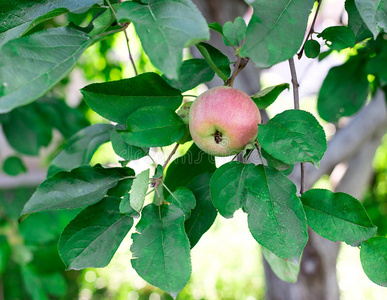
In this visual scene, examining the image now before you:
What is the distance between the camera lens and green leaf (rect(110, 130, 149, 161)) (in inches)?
21.8

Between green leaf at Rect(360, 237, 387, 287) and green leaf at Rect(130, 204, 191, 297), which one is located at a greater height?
green leaf at Rect(130, 204, 191, 297)

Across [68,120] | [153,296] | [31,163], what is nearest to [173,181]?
[68,120]

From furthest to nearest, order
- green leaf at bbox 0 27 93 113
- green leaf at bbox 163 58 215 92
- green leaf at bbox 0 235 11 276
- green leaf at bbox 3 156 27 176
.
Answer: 1. green leaf at bbox 3 156 27 176
2. green leaf at bbox 0 235 11 276
3. green leaf at bbox 163 58 215 92
4. green leaf at bbox 0 27 93 113

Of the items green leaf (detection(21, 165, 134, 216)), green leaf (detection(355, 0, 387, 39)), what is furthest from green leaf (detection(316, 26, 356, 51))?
green leaf (detection(21, 165, 134, 216))

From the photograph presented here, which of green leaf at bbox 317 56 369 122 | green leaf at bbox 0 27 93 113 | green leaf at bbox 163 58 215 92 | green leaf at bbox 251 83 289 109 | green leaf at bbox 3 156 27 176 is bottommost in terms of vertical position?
green leaf at bbox 3 156 27 176

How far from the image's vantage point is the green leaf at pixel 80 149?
787 mm

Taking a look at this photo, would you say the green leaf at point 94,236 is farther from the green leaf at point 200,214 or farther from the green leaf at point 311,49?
the green leaf at point 311,49

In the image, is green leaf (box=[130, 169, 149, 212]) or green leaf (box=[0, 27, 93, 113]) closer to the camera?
green leaf (box=[0, 27, 93, 113])

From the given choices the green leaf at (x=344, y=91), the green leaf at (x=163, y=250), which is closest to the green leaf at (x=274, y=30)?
the green leaf at (x=163, y=250)

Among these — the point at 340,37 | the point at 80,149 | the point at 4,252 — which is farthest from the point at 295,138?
the point at 4,252

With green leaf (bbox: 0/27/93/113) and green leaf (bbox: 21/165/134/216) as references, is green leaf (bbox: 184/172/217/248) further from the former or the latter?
green leaf (bbox: 0/27/93/113)

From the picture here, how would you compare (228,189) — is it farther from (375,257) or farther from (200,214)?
(375,257)

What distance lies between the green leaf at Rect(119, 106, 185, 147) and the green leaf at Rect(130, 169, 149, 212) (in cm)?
4

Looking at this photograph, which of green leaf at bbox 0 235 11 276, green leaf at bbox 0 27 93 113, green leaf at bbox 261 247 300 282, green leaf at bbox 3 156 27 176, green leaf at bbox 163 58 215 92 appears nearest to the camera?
green leaf at bbox 0 27 93 113
